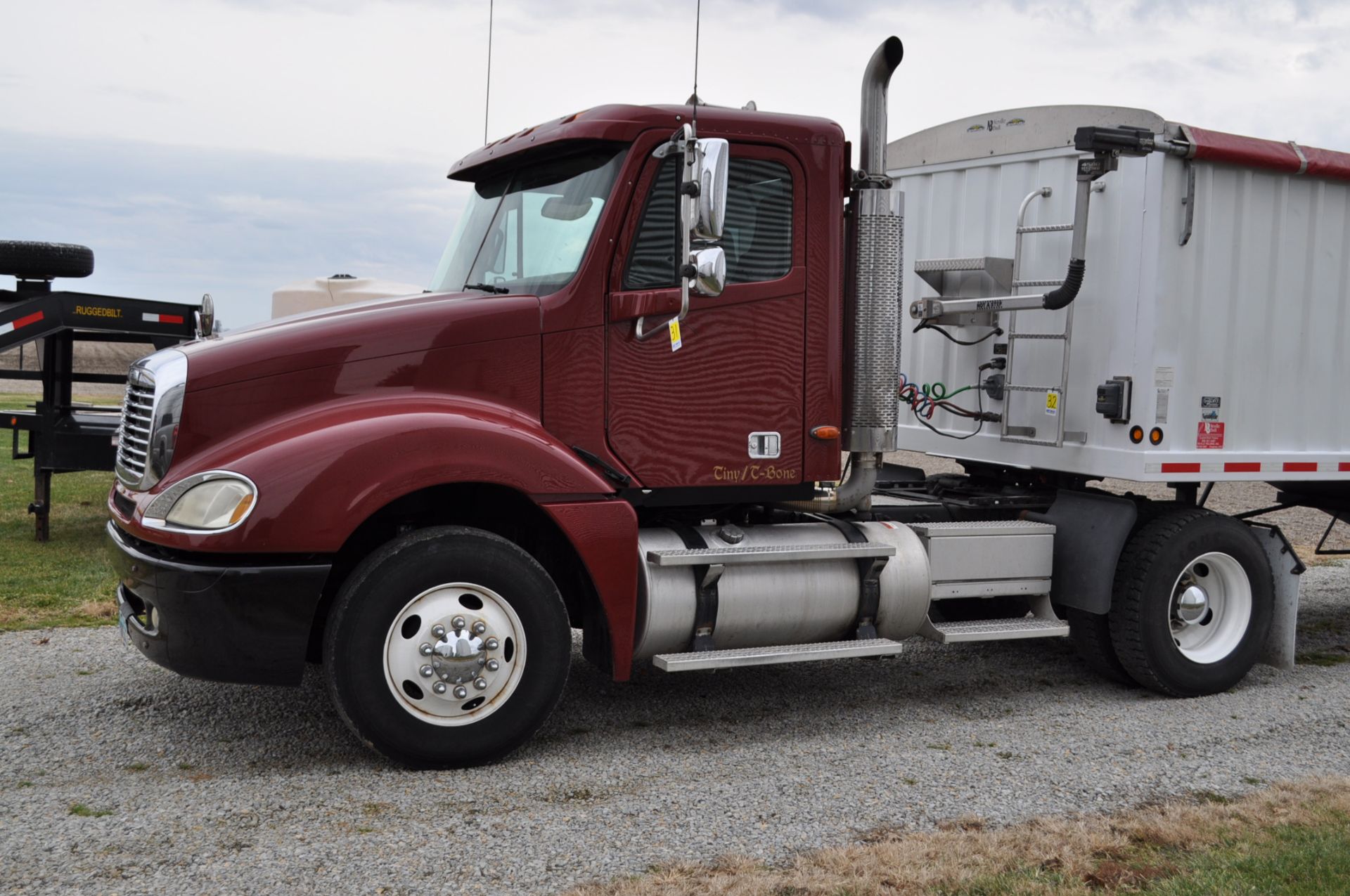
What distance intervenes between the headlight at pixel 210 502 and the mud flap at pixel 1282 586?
17.7 feet

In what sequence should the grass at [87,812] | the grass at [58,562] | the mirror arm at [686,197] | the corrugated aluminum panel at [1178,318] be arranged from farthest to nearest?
the grass at [58,562], the corrugated aluminum panel at [1178,318], the mirror arm at [686,197], the grass at [87,812]

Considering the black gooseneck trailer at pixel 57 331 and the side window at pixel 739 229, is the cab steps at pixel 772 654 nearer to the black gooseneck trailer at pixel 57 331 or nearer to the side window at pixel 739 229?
the side window at pixel 739 229

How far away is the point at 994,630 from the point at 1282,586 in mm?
1928

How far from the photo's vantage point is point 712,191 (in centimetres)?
482

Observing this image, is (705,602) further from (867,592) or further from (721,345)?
(721,345)

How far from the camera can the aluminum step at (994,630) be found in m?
6.25

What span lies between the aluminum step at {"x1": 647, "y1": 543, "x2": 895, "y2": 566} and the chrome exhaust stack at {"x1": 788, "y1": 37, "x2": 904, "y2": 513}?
0.51 meters

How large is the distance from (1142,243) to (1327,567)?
673cm

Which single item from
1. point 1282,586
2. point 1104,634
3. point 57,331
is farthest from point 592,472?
point 57,331

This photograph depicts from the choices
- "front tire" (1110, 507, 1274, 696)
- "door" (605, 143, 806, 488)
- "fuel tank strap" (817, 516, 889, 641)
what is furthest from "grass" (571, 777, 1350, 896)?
"door" (605, 143, 806, 488)

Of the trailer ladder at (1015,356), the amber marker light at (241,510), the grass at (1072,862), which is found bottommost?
the grass at (1072,862)

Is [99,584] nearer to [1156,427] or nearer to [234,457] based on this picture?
[234,457]

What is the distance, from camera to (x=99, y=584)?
9.04 metres

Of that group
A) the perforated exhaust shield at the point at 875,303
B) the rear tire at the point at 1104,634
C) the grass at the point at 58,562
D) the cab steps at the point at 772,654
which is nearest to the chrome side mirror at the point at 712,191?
the perforated exhaust shield at the point at 875,303
